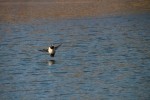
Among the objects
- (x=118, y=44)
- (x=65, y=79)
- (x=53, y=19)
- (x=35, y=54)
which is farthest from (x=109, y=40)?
(x=53, y=19)

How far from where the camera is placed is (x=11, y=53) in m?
14.0

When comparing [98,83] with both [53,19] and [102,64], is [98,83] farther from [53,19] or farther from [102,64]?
[53,19]

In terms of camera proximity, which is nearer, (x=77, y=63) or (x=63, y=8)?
(x=77, y=63)

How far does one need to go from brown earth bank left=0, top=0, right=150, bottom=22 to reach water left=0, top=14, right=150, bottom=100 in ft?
11.3

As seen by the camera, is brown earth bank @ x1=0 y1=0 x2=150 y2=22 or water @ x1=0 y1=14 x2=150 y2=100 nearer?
water @ x1=0 y1=14 x2=150 y2=100

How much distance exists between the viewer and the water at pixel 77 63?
34.0 feet

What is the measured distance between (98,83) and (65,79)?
0.80m

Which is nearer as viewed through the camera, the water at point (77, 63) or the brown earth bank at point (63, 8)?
the water at point (77, 63)

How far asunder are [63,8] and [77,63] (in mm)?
12031

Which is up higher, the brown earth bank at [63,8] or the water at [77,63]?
the brown earth bank at [63,8]

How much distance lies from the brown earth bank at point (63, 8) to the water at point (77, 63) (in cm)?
344

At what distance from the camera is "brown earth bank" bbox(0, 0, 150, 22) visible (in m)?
22.3

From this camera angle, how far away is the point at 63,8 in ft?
80.1

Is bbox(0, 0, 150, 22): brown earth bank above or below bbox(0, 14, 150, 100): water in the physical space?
above
